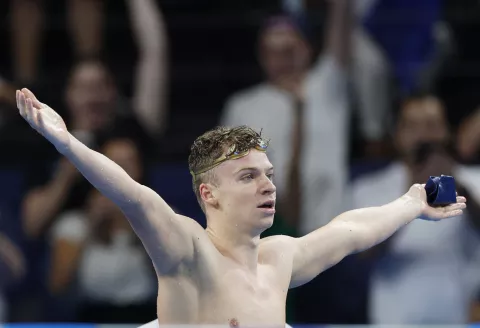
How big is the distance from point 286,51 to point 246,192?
117 inches

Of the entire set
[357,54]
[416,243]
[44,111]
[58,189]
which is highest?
[357,54]

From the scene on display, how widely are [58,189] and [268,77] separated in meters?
1.55

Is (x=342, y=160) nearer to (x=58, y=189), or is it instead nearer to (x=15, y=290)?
(x=58, y=189)

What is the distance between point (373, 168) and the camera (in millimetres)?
5617

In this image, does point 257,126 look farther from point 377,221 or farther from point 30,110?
point 30,110

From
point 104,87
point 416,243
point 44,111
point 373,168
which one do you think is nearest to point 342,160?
point 373,168

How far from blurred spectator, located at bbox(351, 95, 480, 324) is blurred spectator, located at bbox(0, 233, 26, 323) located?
209 cm

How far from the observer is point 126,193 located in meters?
2.67

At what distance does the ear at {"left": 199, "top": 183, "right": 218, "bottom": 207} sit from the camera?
3.02 m

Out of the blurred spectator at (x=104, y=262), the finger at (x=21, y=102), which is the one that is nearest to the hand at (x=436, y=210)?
the finger at (x=21, y=102)

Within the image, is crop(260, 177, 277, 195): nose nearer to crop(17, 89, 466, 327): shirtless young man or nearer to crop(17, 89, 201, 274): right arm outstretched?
crop(17, 89, 466, 327): shirtless young man

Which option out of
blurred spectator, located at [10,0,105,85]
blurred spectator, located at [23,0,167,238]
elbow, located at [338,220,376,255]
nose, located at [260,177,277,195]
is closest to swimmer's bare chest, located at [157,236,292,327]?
nose, located at [260,177,277,195]

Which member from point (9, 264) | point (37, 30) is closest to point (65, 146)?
point (9, 264)

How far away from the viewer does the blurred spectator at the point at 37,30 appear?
6188mm
